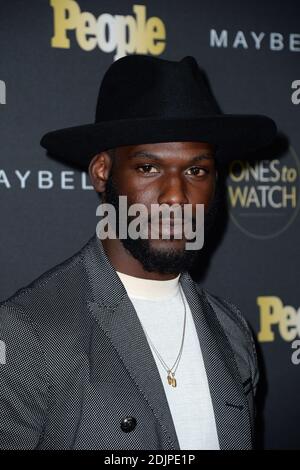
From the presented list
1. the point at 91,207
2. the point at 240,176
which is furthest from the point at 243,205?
the point at 91,207

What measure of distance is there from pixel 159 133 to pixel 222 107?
89 centimetres

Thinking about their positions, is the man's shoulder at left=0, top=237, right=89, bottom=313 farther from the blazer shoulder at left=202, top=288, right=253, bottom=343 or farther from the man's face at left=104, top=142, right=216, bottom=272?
the blazer shoulder at left=202, top=288, right=253, bottom=343

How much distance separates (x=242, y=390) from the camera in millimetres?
1377

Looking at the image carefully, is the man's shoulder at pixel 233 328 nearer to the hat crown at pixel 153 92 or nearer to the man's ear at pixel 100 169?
the man's ear at pixel 100 169

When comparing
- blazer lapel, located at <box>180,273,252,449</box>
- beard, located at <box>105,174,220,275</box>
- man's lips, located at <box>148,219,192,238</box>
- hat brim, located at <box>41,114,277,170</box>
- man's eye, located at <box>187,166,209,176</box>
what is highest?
hat brim, located at <box>41,114,277,170</box>

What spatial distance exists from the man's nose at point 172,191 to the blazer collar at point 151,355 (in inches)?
9.0

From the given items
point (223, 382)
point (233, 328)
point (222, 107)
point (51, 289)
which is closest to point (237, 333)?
point (233, 328)

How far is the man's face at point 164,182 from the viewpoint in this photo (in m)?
1.23

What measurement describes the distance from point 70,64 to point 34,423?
1.23 m

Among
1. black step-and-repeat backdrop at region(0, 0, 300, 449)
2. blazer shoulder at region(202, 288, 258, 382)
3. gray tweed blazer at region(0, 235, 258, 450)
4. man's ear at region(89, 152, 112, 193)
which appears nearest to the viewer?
gray tweed blazer at region(0, 235, 258, 450)

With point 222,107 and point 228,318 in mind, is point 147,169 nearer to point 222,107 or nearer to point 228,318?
point 228,318

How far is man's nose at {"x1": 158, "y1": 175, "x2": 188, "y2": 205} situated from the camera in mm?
1206

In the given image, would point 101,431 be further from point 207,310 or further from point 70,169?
point 70,169

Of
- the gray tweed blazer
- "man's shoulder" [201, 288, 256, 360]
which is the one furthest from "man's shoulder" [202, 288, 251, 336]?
the gray tweed blazer
